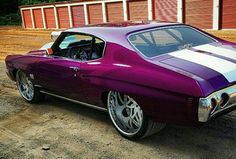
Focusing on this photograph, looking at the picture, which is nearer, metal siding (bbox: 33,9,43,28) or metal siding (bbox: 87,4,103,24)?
metal siding (bbox: 87,4,103,24)

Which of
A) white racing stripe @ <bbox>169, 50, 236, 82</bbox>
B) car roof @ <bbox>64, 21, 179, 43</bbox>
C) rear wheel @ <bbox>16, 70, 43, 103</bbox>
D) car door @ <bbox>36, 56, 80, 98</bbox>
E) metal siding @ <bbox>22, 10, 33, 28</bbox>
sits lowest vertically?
metal siding @ <bbox>22, 10, 33, 28</bbox>

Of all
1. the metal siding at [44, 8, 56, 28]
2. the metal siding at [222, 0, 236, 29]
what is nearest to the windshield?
the metal siding at [222, 0, 236, 29]

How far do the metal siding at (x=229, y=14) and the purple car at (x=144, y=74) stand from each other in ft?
43.1

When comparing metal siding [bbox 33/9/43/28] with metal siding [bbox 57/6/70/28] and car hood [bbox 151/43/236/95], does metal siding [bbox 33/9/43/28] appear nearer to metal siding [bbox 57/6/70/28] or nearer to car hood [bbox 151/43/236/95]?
metal siding [bbox 57/6/70/28]

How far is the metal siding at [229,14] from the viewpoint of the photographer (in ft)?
55.7

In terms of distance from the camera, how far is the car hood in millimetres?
3428

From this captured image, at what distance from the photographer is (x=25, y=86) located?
6461mm

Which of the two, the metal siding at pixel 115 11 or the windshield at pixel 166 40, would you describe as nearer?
the windshield at pixel 166 40

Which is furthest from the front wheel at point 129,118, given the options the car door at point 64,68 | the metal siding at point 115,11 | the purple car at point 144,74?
the metal siding at point 115,11

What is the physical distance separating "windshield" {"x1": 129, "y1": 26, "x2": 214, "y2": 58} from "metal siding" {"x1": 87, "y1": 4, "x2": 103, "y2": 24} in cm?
2130

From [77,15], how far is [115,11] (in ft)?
16.1

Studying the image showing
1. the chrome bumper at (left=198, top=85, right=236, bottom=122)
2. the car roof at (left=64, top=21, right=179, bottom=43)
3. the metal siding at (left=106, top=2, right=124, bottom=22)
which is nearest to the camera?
the chrome bumper at (left=198, top=85, right=236, bottom=122)

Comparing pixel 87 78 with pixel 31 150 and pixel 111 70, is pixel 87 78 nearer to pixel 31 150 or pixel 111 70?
pixel 111 70

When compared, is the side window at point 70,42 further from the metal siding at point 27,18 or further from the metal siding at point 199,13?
the metal siding at point 27,18
